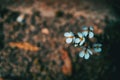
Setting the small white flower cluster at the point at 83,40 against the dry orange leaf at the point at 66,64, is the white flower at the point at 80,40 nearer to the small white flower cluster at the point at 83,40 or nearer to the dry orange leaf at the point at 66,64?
the small white flower cluster at the point at 83,40

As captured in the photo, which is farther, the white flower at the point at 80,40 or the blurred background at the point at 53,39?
the blurred background at the point at 53,39

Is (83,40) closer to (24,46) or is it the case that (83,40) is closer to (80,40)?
(80,40)

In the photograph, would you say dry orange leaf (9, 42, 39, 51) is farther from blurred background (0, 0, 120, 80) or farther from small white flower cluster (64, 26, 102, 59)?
small white flower cluster (64, 26, 102, 59)

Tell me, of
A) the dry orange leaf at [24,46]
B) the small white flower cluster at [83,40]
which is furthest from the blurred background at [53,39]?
the small white flower cluster at [83,40]

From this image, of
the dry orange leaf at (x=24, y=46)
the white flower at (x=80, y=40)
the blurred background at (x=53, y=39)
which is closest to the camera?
the white flower at (x=80, y=40)

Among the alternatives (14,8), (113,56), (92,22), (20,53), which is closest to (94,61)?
(113,56)

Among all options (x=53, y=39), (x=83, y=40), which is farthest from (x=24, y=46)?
(x=83, y=40)

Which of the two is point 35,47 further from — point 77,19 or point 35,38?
point 77,19

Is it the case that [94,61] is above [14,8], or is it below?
below
